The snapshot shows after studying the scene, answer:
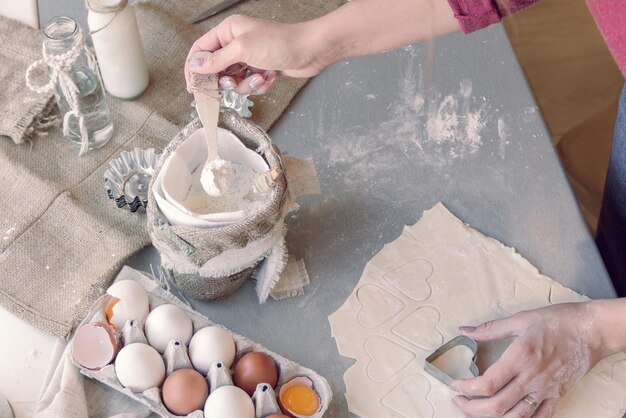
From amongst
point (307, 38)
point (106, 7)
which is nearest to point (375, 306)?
point (307, 38)

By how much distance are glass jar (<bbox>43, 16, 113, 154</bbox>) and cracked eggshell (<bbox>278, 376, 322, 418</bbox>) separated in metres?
0.53

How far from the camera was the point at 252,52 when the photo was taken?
1014mm

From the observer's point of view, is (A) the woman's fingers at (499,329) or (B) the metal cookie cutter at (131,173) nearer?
(A) the woman's fingers at (499,329)

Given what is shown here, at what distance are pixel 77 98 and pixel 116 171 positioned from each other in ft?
0.42

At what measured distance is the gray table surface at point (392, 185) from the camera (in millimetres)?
1059

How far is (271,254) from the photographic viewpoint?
3.26 feet

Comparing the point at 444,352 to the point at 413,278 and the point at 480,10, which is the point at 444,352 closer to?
the point at 413,278

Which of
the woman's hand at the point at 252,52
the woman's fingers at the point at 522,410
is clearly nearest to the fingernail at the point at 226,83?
the woman's hand at the point at 252,52

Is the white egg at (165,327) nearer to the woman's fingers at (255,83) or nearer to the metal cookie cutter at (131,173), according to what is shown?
the metal cookie cutter at (131,173)

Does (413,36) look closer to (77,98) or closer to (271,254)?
(271,254)

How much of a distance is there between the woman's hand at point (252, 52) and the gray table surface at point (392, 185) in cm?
19

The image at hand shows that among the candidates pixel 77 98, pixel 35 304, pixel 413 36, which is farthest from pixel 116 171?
pixel 413 36

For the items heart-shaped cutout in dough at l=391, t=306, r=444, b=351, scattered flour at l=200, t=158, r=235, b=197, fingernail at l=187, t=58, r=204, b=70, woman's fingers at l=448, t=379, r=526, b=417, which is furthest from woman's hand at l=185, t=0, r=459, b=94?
woman's fingers at l=448, t=379, r=526, b=417

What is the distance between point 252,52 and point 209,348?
40 centimetres
